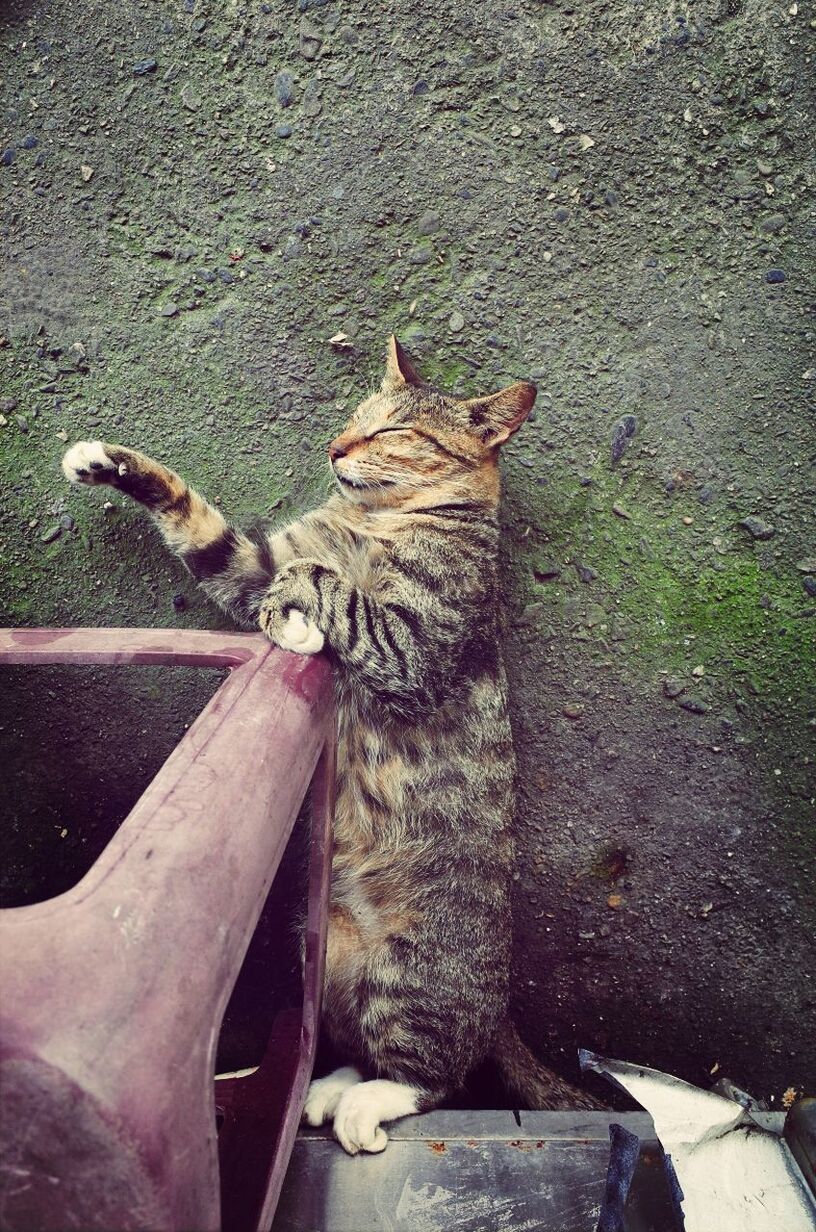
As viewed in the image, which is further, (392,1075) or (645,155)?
(645,155)

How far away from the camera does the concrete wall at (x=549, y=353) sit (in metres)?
2.67

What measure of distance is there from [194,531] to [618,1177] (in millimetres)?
2063

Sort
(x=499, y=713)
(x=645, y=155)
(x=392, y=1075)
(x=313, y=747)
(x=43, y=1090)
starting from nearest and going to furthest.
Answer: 1. (x=43, y=1090)
2. (x=313, y=747)
3. (x=392, y=1075)
4. (x=499, y=713)
5. (x=645, y=155)

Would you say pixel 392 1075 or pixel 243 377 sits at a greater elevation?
pixel 243 377

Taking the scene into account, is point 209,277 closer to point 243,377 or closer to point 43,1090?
point 243,377

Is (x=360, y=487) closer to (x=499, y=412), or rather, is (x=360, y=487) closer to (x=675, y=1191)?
(x=499, y=412)

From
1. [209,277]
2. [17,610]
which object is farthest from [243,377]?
[17,610]

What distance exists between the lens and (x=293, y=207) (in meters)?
2.76

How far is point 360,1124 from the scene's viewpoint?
6.39ft

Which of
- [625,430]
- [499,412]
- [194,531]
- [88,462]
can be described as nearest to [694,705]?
[625,430]

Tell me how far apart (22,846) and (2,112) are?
2.67 m

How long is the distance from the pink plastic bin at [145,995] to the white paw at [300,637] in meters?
0.36

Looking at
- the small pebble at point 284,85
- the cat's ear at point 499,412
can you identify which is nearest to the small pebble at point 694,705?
the cat's ear at point 499,412

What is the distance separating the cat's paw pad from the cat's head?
1.74 m
